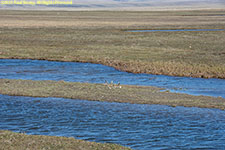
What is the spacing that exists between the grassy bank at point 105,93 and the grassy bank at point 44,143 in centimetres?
816

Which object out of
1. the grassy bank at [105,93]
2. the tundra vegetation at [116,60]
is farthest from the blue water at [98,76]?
the grassy bank at [105,93]

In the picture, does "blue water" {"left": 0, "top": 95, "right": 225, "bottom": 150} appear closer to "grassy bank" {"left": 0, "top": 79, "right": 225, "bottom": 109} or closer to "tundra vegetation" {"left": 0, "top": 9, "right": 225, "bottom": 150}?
"grassy bank" {"left": 0, "top": 79, "right": 225, "bottom": 109}

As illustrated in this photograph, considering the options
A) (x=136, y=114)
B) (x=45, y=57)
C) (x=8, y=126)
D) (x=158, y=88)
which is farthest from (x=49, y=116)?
(x=45, y=57)

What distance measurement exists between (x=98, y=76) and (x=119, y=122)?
13017mm

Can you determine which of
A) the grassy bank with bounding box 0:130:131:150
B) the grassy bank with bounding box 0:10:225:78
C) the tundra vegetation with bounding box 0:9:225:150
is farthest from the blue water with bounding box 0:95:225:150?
the grassy bank with bounding box 0:10:225:78

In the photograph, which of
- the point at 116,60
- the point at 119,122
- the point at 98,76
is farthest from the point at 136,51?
the point at 119,122

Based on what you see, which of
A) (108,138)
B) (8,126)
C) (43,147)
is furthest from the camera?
(8,126)

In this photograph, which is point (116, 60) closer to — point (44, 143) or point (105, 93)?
point (105, 93)

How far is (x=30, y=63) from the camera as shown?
38500mm

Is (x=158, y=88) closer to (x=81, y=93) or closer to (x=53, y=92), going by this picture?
(x=81, y=93)

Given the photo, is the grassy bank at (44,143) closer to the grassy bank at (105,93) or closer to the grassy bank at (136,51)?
the grassy bank at (105,93)

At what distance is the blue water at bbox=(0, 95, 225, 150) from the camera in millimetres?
16516

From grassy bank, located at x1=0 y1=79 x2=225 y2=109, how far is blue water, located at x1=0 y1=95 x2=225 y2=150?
0.76 metres

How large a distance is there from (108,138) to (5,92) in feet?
35.3
